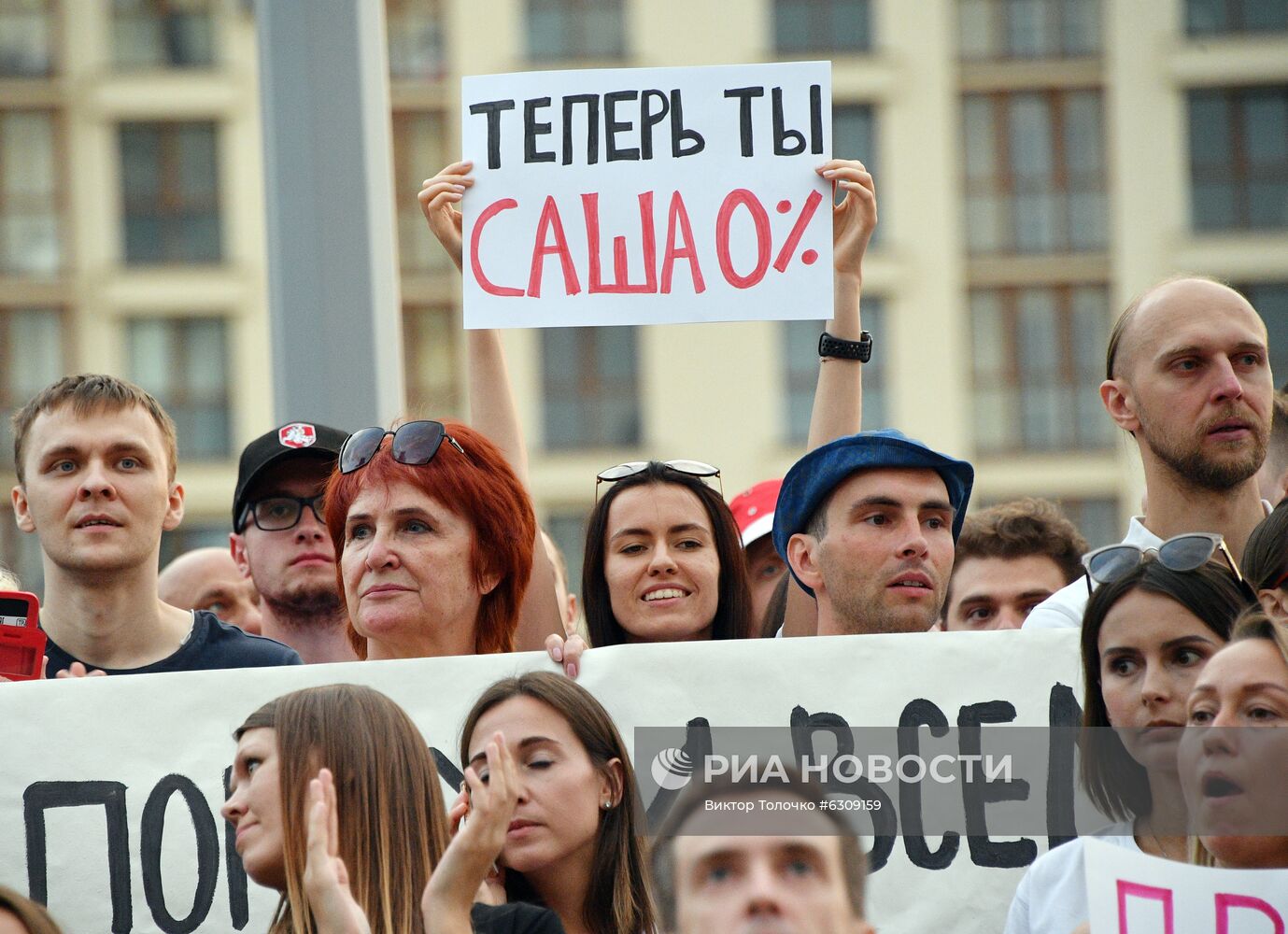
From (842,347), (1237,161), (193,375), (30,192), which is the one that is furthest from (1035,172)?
(842,347)

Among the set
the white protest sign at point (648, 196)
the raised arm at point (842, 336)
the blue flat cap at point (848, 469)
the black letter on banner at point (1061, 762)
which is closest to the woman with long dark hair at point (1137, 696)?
the black letter on banner at point (1061, 762)

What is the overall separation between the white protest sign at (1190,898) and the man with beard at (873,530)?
3.89ft

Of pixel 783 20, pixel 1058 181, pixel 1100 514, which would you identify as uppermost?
pixel 783 20

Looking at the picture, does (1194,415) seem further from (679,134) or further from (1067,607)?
(679,134)

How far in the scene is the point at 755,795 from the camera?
2852 mm

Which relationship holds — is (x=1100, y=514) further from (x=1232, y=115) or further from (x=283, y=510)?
(x=283, y=510)

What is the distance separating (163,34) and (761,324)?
9.38 metres

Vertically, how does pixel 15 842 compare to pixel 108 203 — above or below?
below

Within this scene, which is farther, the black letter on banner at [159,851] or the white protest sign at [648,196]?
the white protest sign at [648,196]

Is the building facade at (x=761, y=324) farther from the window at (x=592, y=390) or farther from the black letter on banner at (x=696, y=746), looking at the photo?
the black letter on banner at (x=696, y=746)

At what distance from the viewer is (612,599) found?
443 cm

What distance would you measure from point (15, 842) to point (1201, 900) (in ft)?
7.16

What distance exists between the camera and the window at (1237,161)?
29.2m

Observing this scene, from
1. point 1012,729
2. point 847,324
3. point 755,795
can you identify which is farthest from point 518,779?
point 847,324
